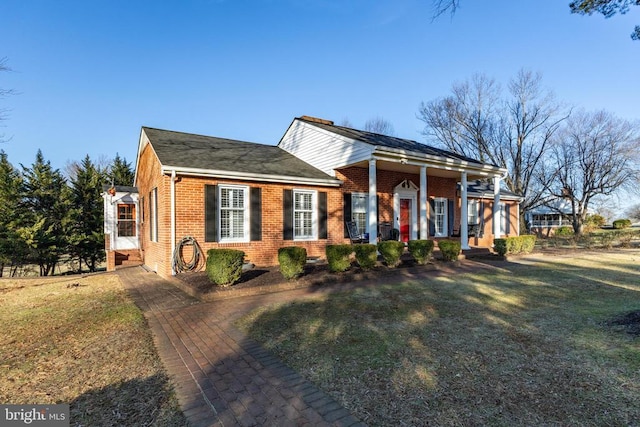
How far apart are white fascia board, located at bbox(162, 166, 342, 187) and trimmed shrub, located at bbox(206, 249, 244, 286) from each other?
9.84ft

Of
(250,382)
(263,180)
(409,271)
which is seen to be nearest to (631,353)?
(250,382)

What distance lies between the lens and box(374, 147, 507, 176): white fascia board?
11.2 meters

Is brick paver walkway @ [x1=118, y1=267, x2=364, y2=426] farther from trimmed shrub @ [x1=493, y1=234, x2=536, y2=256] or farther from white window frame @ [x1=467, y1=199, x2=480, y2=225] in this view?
white window frame @ [x1=467, y1=199, x2=480, y2=225]

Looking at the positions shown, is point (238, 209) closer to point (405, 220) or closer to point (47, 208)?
point (405, 220)

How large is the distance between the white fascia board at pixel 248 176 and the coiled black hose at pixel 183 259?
1916mm

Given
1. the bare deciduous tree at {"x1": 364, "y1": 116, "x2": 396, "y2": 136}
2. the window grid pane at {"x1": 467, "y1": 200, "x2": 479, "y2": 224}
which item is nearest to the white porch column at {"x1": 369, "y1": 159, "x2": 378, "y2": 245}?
the window grid pane at {"x1": 467, "y1": 200, "x2": 479, "y2": 224}

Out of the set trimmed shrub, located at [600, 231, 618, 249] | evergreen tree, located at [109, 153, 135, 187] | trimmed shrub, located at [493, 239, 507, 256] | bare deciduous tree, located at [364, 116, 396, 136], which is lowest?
trimmed shrub, located at [600, 231, 618, 249]

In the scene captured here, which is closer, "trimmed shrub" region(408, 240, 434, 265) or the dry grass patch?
the dry grass patch

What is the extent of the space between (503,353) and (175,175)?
8.65 meters

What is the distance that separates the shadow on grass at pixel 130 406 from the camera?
2664 millimetres

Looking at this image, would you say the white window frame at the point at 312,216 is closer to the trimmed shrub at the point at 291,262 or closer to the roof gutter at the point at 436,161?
the roof gutter at the point at 436,161

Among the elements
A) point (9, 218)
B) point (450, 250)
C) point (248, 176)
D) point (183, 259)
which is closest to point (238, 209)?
point (248, 176)

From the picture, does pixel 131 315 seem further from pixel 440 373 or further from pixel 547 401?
pixel 547 401

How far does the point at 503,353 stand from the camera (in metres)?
3.83
